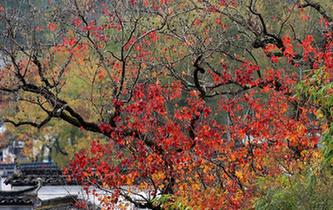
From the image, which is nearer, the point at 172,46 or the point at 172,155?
the point at 172,155

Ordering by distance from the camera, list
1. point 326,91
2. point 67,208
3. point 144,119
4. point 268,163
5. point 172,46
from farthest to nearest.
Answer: point 172,46 < point 67,208 < point 144,119 < point 268,163 < point 326,91

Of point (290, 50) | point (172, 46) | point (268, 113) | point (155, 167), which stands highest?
point (172, 46)

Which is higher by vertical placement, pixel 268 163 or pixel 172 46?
pixel 172 46

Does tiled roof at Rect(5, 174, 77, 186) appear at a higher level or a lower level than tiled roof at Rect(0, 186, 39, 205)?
higher

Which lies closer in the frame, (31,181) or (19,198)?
(19,198)

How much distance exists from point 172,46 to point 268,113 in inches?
229

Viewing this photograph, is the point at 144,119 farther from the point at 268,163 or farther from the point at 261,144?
the point at 268,163

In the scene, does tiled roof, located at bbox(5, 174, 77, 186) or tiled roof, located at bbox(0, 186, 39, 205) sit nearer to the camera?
tiled roof, located at bbox(0, 186, 39, 205)

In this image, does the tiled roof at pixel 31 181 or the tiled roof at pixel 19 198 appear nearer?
the tiled roof at pixel 19 198

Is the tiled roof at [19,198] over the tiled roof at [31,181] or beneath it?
beneath

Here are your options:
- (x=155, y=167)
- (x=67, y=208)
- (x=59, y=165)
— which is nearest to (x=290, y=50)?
(x=155, y=167)

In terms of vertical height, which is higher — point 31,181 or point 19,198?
point 31,181

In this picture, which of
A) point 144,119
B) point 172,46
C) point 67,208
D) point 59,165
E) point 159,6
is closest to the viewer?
point 144,119

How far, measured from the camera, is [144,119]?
16672 millimetres
